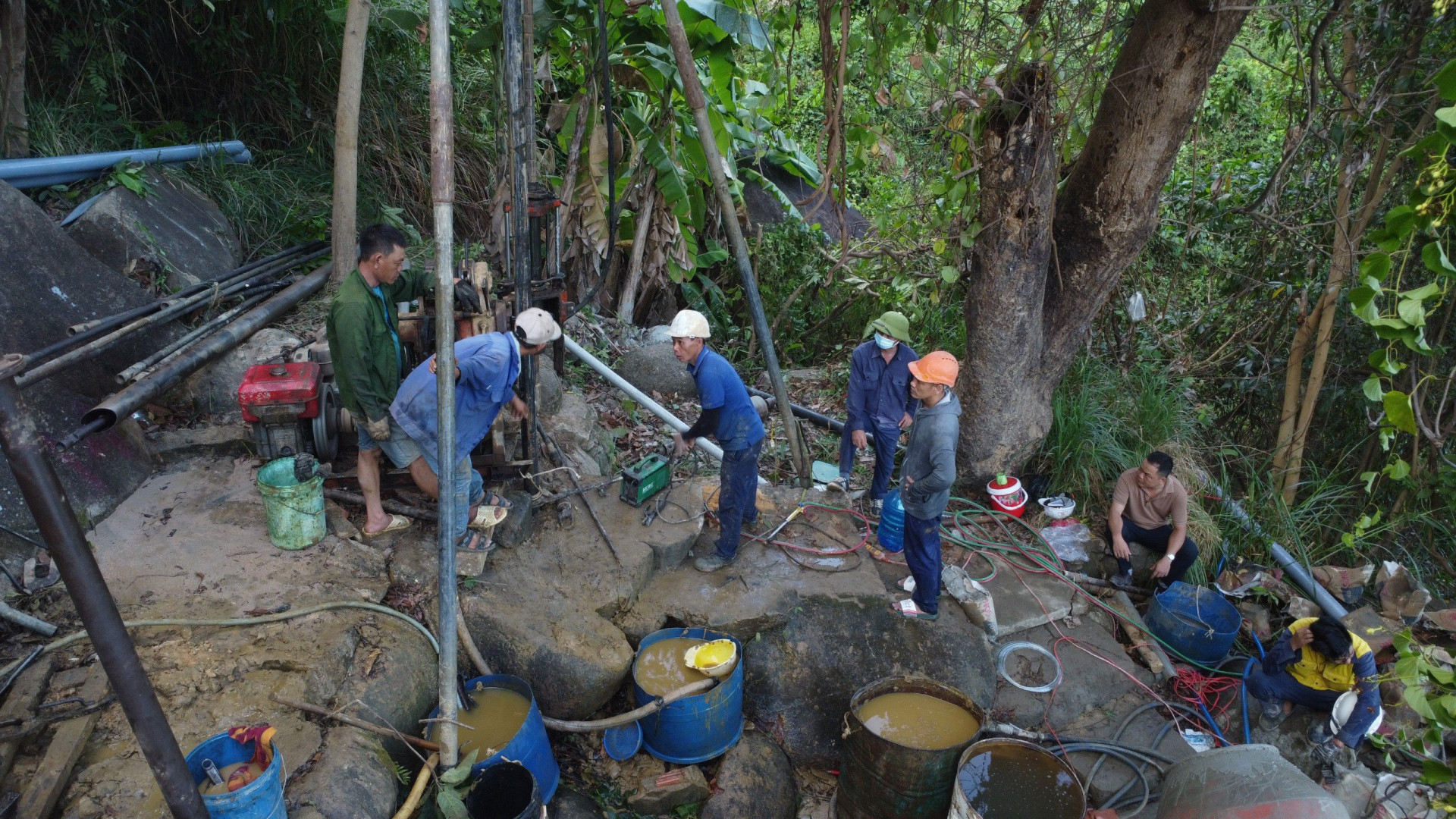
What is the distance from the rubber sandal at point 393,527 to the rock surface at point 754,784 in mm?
2367

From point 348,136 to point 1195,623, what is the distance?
277 inches

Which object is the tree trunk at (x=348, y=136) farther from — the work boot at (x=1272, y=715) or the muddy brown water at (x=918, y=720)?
the work boot at (x=1272, y=715)

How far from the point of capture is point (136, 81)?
768 cm

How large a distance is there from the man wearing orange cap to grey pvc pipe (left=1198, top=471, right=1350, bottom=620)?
3142 millimetres

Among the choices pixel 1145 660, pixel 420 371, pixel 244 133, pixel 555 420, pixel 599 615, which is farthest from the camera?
pixel 244 133

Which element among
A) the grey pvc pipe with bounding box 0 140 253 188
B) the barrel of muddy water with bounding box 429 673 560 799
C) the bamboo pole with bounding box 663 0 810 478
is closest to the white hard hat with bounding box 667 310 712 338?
the bamboo pole with bounding box 663 0 810 478

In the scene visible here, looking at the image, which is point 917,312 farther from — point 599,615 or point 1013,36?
point 599,615

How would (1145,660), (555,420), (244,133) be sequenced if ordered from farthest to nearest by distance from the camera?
(244,133) → (555,420) → (1145,660)

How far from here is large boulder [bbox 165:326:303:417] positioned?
563 centimetres

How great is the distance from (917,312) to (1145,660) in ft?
11.3

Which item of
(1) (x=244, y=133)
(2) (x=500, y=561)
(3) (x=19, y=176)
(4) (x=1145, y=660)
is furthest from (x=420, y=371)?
(1) (x=244, y=133)

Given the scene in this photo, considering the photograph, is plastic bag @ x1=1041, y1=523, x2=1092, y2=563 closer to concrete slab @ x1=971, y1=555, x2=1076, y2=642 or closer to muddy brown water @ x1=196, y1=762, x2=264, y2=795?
concrete slab @ x1=971, y1=555, x2=1076, y2=642

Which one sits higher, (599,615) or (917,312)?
(917,312)

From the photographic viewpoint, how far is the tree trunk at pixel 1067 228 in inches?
207
